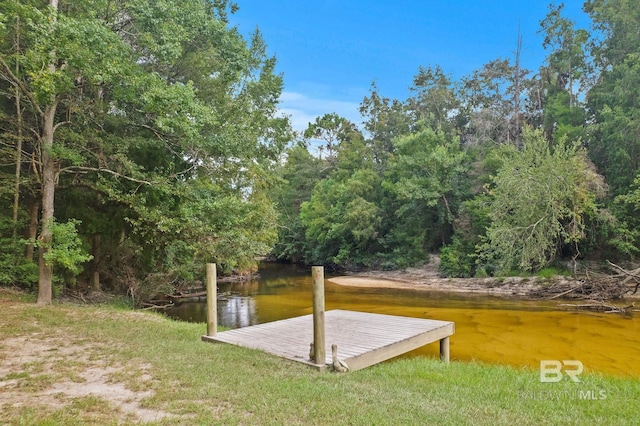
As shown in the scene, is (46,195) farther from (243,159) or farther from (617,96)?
(617,96)

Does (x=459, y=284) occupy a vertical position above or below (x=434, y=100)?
below

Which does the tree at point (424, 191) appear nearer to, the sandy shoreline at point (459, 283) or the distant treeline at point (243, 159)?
the distant treeline at point (243, 159)

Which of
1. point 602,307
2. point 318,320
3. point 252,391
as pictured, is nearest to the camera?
point 252,391

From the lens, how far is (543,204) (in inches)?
717

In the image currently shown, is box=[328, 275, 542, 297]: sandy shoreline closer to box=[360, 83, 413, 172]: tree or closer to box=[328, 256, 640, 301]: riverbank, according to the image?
box=[328, 256, 640, 301]: riverbank

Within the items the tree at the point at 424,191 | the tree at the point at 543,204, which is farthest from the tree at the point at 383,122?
the tree at the point at 543,204

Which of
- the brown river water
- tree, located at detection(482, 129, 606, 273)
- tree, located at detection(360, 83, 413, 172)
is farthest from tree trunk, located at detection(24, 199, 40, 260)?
tree, located at detection(360, 83, 413, 172)

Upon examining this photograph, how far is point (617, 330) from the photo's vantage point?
10.5m

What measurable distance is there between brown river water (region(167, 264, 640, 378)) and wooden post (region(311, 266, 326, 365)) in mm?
3773

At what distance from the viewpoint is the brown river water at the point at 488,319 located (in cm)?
824

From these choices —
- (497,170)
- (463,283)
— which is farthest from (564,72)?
(463,283)

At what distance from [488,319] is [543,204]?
341 inches

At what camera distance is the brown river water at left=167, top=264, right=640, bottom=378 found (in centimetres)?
824

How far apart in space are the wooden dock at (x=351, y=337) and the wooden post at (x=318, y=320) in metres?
0.11
